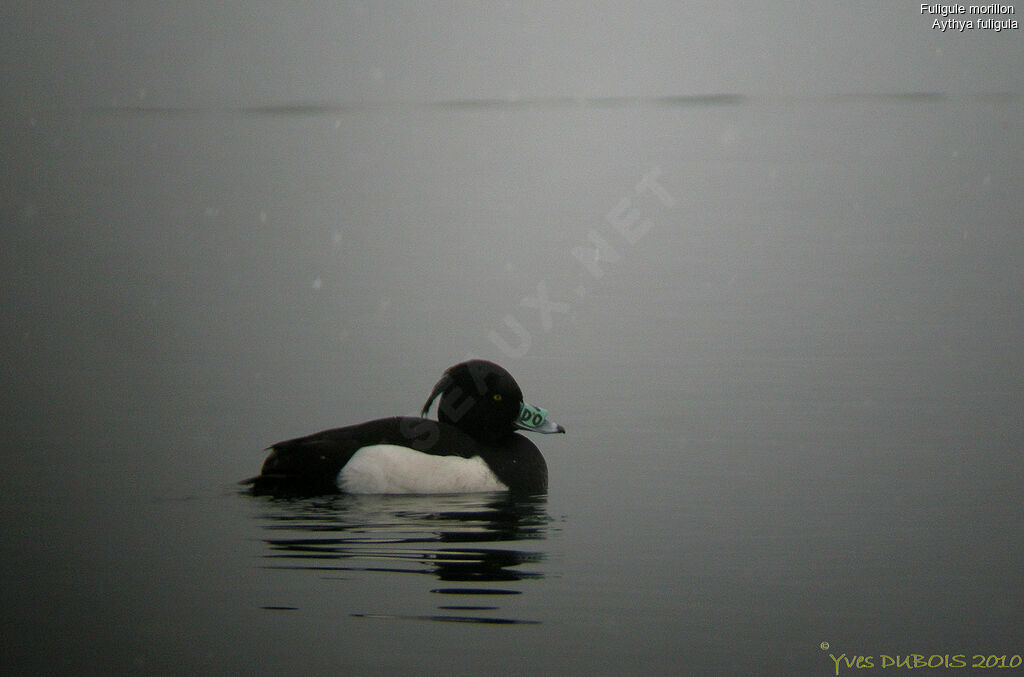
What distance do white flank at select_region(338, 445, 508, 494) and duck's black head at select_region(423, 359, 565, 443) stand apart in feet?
1.11

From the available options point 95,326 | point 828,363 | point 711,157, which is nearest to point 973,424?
point 828,363

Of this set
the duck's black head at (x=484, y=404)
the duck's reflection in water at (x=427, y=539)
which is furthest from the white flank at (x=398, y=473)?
the duck's black head at (x=484, y=404)

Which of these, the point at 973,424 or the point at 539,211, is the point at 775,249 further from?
the point at 973,424

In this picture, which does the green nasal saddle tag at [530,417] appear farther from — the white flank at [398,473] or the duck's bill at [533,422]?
the white flank at [398,473]

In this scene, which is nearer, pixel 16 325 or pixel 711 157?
pixel 16 325

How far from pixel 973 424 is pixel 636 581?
2.89 metres

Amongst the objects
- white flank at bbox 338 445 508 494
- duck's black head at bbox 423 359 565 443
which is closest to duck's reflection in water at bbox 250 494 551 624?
white flank at bbox 338 445 508 494

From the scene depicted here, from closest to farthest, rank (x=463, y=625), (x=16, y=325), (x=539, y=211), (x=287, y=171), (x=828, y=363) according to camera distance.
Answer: (x=463, y=625)
(x=828, y=363)
(x=16, y=325)
(x=539, y=211)
(x=287, y=171)

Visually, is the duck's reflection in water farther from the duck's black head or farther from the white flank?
the duck's black head

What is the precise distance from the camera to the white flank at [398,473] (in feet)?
20.4

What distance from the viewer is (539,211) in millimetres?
12969

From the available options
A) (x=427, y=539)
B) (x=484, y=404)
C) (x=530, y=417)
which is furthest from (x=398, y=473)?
(x=427, y=539)

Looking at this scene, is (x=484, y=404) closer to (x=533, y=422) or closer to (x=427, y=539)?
(x=533, y=422)

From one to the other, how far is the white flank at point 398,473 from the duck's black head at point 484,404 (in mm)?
340
